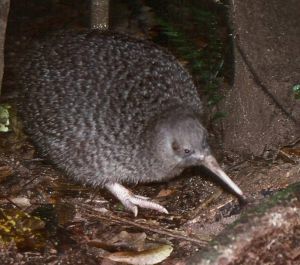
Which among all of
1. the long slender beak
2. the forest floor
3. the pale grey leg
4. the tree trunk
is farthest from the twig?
the tree trunk

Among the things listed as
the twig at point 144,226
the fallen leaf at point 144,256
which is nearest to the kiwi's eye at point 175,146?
the twig at point 144,226

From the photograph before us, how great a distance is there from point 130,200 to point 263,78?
1572mm

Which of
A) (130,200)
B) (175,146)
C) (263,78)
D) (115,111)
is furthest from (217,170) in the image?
(263,78)

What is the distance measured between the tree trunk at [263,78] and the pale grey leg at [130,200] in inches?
41.4

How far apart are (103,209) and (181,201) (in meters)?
0.67

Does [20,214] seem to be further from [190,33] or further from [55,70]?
[190,33]

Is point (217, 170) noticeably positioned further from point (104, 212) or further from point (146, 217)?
point (104, 212)

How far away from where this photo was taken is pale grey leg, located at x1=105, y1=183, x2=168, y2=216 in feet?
19.3

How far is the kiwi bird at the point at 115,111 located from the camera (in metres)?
5.70

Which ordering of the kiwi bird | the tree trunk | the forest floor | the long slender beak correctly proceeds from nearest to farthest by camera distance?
the forest floor
the long slender beak
the kiwi bird
the tree trunk

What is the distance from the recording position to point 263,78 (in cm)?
626

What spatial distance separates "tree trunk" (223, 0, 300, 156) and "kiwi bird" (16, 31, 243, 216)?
0.53m

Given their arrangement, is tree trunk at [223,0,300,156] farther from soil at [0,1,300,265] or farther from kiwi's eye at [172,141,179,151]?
kiwi's eye at [172,141,179,151]

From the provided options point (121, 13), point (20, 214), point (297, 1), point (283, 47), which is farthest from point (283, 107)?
point (121, 13)
